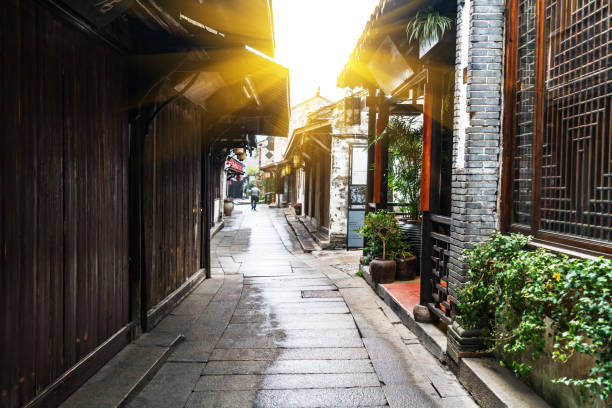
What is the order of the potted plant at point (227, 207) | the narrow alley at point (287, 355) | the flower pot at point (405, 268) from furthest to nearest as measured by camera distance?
1. the potted plant at point (227, 207)
2. the flower pot at point (405, 268)
3. the narrow alley at point (287, 355)

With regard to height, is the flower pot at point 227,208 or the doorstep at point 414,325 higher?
the flower pot at point 227,208

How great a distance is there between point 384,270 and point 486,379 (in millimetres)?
3899

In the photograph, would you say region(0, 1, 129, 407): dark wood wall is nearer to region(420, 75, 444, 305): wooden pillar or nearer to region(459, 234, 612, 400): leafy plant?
region(459, 234, 612, 400): leafy plant

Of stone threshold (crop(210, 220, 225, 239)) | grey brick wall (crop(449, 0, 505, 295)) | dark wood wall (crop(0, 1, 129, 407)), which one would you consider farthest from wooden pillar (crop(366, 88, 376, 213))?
stone threshold (crop(210, 220, 225, 239))

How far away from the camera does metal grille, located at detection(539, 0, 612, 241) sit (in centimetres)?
284

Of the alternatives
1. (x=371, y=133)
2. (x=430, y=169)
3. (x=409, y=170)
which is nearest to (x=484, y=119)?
(x=430, y=169)

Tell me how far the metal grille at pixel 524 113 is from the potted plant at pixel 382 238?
3772 millimetres

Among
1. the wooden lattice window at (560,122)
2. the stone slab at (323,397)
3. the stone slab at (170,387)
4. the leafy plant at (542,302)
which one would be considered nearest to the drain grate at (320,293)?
the stone slab at (170,387)

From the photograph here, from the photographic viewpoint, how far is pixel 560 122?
3305 mm

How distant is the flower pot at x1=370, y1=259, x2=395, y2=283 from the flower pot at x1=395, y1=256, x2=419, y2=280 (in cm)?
22

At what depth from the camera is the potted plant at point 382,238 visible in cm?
748

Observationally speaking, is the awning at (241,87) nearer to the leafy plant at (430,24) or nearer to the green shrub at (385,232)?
the leafy plant at (430,24)

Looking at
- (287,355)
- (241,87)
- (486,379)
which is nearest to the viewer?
(486,379)

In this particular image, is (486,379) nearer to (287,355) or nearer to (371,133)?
(287,355)
